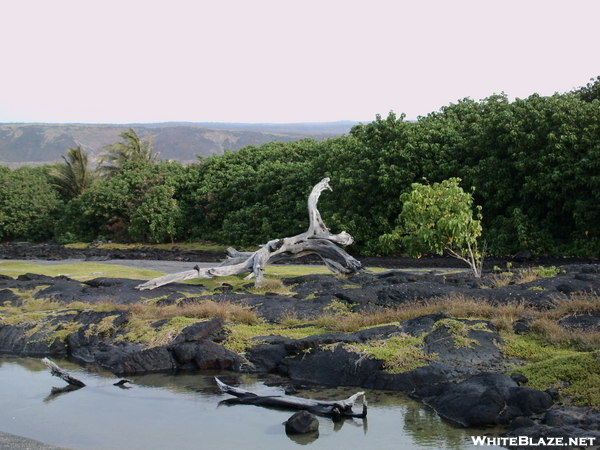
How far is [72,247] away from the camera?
2235 inches

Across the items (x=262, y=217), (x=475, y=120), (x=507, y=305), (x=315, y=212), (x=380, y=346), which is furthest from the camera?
(x=262, y=217)

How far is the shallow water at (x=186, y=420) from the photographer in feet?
31.3

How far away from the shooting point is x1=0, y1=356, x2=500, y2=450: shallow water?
9539mm

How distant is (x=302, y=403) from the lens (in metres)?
11.0

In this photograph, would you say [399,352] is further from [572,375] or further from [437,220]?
[437,220]

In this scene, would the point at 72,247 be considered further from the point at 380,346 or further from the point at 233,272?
the point at 380,346

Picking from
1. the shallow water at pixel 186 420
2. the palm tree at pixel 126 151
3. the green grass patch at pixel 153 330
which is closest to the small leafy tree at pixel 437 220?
the green grass patch at pixel 153 330

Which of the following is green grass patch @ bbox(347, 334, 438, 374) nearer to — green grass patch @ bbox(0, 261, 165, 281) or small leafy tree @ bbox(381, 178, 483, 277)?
small leafy tree @ bbox(381, 178, 483, 277)

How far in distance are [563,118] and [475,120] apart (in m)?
7.85

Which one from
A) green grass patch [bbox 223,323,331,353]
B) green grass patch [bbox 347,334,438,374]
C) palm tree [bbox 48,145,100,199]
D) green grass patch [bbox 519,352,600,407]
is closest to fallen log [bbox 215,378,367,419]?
green grass patch [bbox 347,334,438,374]

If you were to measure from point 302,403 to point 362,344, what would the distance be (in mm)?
2845

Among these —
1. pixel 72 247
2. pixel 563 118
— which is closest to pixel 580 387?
pixel 563 118

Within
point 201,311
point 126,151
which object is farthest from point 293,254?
point 126,151

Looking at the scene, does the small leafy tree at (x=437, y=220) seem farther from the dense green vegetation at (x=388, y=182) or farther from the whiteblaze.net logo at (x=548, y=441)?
the whiteblaze.net logo at (x=548, y=441)
